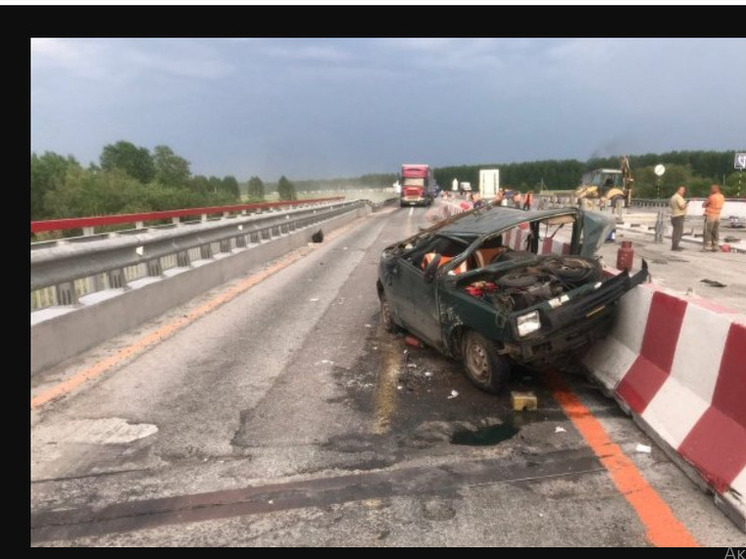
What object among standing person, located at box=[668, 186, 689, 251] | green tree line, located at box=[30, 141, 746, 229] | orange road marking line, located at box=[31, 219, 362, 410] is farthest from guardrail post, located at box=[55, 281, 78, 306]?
green tree line, located at box=[30, 141, 746, 229]

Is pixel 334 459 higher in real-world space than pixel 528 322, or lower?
lower

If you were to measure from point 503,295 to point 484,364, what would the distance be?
61cm

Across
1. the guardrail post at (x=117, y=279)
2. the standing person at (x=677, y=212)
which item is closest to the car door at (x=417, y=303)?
A: the guardrail post at (x=117, y=279)

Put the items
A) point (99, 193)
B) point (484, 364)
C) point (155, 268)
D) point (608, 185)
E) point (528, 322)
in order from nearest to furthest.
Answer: point (528, 322) < point (484, 364) < point (155, 268) < point (608, 185) < point (99, 193)

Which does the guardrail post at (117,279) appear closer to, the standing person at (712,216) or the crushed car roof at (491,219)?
the crushed car roof at (491,219)

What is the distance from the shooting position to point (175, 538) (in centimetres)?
279

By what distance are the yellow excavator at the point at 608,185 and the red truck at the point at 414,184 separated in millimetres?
17839

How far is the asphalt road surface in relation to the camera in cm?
284

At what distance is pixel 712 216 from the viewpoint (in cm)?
1612

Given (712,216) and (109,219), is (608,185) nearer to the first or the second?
(712,216)

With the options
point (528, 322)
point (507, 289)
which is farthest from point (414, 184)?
point (528, 322)
